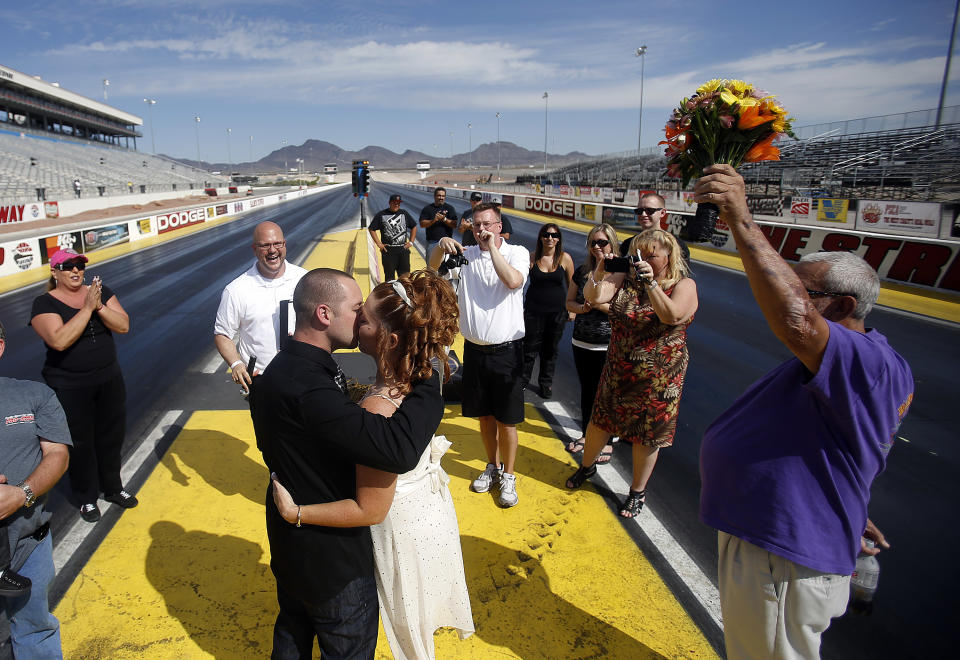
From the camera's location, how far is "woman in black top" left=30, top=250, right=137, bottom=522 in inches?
143

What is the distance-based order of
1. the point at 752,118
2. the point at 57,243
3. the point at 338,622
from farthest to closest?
the point at 57,243 → the point at 752,118 → the point at 338,622

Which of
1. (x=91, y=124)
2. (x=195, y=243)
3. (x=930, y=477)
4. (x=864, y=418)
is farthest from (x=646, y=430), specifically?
(x=91, y=124)

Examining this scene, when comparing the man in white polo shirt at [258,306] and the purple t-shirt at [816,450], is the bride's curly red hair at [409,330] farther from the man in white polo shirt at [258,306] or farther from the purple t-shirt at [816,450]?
the man in white polo shirt at [258,306]

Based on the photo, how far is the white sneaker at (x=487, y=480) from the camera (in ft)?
13.6

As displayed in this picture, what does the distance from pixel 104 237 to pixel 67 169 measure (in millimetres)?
37981

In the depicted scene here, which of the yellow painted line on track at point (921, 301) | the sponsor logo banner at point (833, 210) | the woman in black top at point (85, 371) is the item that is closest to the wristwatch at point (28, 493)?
the woman in black top at point (85, 371)

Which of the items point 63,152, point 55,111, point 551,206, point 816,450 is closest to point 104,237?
point 551,206

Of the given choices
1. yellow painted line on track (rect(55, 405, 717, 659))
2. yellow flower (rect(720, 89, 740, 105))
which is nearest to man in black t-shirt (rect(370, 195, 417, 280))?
yellow painted line on track (rect(55, 405, 717, 659))

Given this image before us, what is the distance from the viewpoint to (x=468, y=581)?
126 inches

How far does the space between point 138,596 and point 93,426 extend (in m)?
1.45

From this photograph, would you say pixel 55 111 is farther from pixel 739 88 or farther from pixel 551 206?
pixel 739 88

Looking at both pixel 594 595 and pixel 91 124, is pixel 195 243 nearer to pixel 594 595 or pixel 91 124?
pixel 594 595

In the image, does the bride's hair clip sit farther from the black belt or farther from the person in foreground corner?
the black belt

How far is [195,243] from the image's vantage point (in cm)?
2198
